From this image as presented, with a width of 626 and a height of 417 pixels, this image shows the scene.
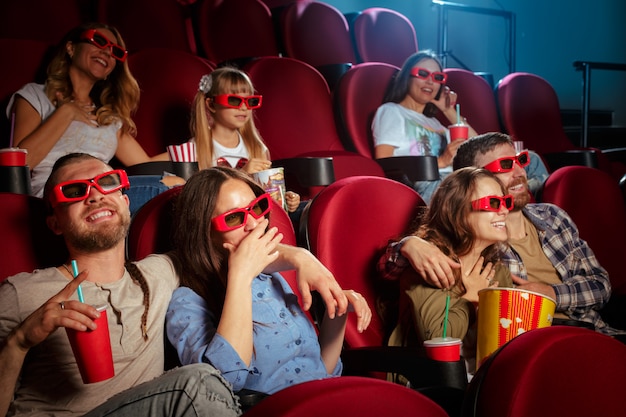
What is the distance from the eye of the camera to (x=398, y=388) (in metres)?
0.60

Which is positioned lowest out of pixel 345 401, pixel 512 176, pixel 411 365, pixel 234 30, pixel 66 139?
pixel 411 365

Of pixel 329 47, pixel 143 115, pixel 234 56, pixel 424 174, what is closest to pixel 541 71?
pixel 329 47

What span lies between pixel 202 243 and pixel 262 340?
6.3 inches

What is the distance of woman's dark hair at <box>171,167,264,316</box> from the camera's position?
930mm

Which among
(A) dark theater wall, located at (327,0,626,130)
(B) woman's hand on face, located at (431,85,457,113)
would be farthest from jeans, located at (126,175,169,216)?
(A) dark theater wall, located at (327,0,626,130)

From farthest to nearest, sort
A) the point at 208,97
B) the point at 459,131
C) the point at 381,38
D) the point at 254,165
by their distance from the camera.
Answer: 1. the point at 381,38
2. the point at 459,131
3. the point at 208,97
4. the point at 254,165

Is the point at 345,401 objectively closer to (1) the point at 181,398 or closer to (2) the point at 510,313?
(1) the point at 181,398

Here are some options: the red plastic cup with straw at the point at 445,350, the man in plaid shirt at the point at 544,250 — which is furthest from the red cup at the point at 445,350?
the man in plaid shirt at the point at 544,250

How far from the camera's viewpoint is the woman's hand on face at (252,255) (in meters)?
0.85

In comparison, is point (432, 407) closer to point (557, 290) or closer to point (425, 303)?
point (425, 303)

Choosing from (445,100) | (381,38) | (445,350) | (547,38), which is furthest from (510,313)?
(547,38)

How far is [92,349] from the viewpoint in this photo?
67 centimetres

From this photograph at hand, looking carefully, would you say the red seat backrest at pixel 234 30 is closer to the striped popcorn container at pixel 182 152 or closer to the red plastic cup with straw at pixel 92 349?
the striped popcorn container at pixel 182 152

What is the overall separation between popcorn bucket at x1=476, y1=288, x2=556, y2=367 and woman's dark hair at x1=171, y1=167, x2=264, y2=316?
14.7 inches
